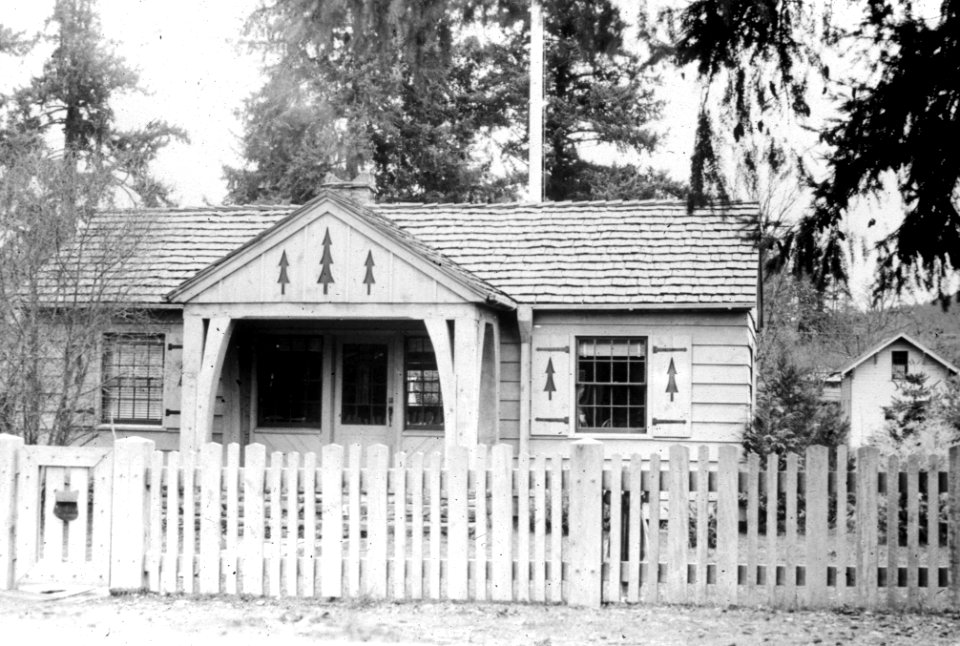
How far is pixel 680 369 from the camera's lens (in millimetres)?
15719

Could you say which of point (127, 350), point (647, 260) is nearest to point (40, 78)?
point (127, 350)

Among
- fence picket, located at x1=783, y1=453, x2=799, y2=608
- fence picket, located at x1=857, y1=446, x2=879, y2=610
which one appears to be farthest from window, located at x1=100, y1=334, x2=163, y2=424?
fence picket, located at x1=857, y1=446, x2=879, y2=610

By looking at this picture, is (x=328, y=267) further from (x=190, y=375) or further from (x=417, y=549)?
(x=417, y=549)

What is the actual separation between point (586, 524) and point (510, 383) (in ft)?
26.9

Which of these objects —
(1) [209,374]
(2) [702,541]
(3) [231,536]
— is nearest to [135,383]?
(1) [209,374]

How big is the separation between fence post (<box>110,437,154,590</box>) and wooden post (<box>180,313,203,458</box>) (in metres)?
6.44

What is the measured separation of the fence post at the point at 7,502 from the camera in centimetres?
848

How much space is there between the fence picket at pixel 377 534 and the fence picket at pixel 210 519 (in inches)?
46.4

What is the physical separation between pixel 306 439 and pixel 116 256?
4.00 m

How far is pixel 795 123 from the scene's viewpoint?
6414mm

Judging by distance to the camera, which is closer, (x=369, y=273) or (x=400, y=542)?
(x=400, y=542)

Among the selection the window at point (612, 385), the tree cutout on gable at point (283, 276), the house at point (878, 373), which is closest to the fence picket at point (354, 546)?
the tree cutout on gable at point (283, 276)

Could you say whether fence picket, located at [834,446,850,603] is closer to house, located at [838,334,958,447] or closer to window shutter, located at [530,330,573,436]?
window shutter, located at [530,330,573,436]

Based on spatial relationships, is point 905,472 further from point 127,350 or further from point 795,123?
point 127,350
